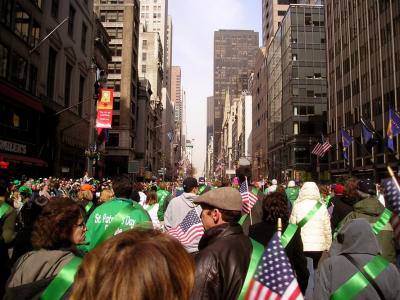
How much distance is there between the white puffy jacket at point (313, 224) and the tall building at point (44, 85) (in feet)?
64.7

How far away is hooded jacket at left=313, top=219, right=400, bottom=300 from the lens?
12.2ft

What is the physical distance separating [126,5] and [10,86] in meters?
58.8

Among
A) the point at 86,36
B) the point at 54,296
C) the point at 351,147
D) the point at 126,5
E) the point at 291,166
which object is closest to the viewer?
the point at 54,296

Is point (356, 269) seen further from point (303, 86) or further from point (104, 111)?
point (303, 86)

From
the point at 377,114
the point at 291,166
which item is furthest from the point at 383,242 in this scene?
the point at 291,166

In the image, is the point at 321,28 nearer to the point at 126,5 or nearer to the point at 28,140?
the point at 126,5

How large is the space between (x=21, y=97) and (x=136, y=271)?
1165 inches

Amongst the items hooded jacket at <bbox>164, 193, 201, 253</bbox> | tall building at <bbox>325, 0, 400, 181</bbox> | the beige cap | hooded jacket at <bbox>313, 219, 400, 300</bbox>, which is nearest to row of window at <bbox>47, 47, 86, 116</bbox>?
tall building at <bbox>325, 0, 400, 181</bbox>

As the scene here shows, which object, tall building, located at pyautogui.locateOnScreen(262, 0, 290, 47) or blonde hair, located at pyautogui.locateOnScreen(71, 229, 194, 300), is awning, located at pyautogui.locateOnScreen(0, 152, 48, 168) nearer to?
blonde hair, located at pyautogui.locateOnScreen(71, 229, 194, 300)

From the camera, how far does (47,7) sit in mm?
34406

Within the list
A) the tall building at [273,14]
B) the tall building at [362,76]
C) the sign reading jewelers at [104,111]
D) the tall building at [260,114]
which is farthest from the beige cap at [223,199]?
the tall building at [273,14]

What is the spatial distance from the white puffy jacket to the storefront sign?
76.6 feet

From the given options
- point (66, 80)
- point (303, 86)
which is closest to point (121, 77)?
point (303, 86)

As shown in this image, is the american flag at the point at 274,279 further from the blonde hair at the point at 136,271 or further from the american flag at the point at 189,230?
the american flag at the point at 189,230
